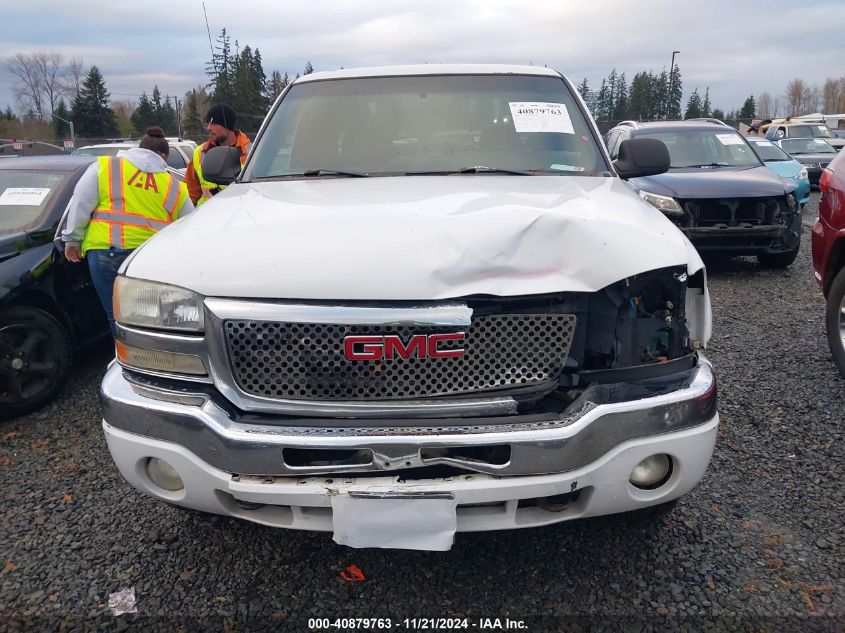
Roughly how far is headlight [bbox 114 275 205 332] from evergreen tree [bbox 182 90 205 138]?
180 ft

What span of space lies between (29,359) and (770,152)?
12.4 meters

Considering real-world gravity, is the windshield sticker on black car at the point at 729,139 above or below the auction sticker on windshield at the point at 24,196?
below

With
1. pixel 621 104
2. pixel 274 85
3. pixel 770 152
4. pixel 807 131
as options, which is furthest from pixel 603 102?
pixel 770 152

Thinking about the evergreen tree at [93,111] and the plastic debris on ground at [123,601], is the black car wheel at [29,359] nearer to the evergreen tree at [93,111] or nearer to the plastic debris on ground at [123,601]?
the plastic debris on ground at [123,601]

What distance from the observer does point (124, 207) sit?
4227 millimetres

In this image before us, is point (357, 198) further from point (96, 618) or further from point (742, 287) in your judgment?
point (742, 287)

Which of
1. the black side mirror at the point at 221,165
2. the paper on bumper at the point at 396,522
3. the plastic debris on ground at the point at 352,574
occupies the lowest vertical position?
the plastic debris on ground at the point at 352,574

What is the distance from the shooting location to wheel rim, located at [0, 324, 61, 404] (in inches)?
161

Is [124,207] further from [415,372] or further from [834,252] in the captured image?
[834,252]

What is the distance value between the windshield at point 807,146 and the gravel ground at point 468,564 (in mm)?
18739

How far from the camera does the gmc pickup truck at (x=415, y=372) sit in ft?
6.66

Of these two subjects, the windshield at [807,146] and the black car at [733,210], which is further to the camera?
the windshield at [807,146]

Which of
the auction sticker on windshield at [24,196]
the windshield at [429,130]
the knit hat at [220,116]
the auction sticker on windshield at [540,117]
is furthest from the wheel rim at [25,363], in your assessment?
the auction sticker on windshield at [540,117]

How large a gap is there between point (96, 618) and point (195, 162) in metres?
4.33
